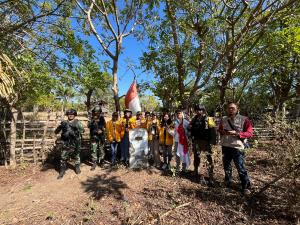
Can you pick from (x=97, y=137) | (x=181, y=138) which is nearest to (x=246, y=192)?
(x=181, y=138)

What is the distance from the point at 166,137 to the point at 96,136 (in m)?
2.13

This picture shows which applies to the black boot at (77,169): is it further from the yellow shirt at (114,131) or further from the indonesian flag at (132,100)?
the indonesian flag at (132,100)

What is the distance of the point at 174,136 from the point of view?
663 centimetres

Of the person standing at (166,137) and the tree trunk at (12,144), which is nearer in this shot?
the person standing at (166,137)

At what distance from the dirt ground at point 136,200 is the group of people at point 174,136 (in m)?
0.45

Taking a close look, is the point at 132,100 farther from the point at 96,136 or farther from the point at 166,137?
the point at 166,137

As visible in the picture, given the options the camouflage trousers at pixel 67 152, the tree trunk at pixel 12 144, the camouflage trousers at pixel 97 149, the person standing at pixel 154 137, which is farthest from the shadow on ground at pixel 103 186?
the tree trunk at pixel 12 144

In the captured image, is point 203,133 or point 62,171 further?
point 62,171

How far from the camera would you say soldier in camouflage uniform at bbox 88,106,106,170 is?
721 cm

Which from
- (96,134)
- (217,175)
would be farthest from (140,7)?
(217,175)

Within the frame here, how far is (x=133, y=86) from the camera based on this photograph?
8.93m

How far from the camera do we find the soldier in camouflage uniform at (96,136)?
23.6 ft

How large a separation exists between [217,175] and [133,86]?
436cm

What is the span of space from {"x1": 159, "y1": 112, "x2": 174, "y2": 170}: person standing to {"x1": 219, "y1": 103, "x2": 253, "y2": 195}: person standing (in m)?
1.85
